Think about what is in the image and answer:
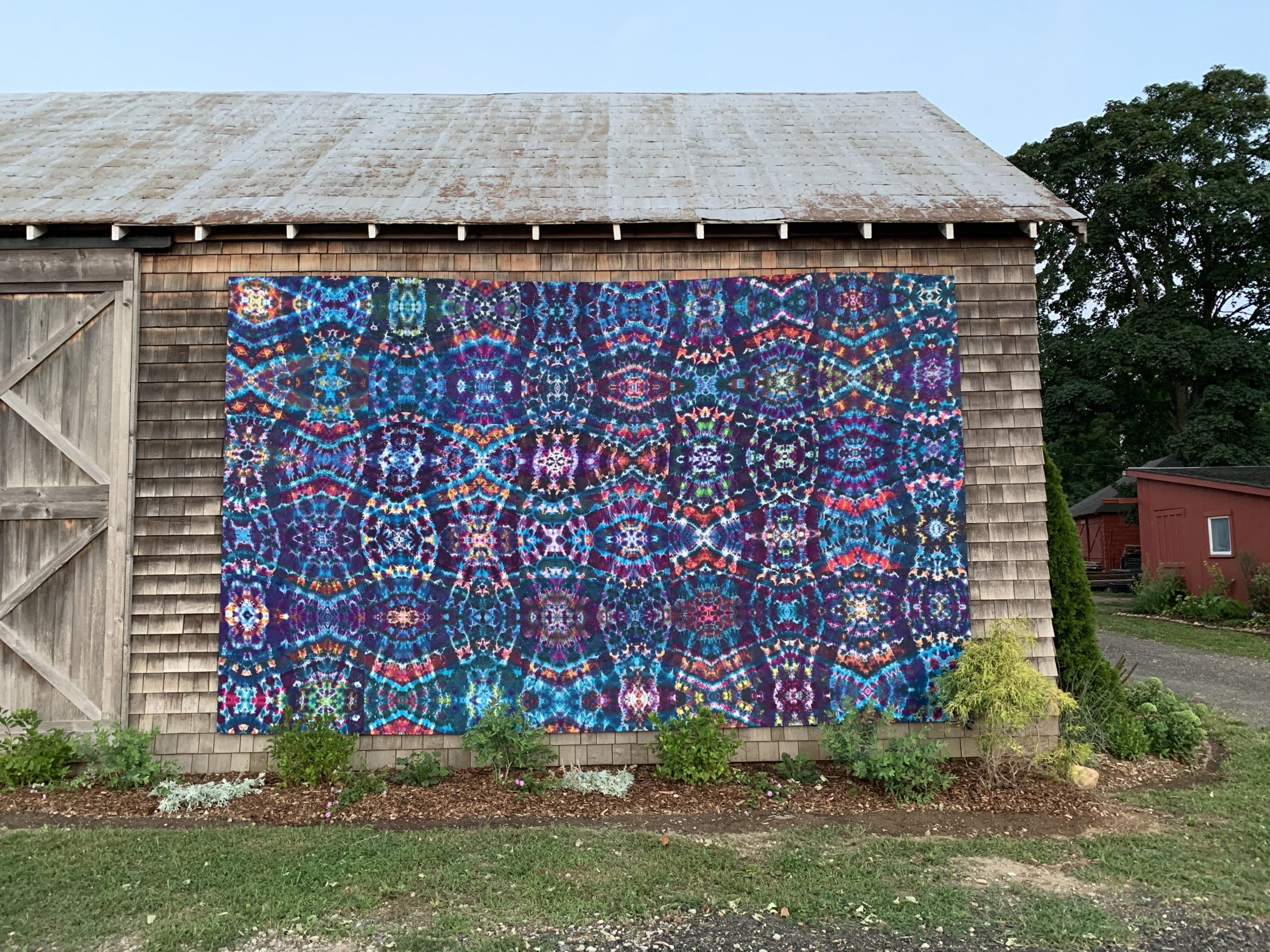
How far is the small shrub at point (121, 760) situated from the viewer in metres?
5.22

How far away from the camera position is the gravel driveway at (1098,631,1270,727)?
25.5 ft

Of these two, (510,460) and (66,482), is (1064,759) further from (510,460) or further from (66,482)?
(66,482)

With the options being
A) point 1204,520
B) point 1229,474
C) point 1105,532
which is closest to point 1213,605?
point 1204,520

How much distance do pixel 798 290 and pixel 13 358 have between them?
5.47 metres

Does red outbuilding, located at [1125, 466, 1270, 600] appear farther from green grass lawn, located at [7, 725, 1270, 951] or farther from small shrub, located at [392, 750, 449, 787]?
small shrub, located at [392, 750, 449, 787]

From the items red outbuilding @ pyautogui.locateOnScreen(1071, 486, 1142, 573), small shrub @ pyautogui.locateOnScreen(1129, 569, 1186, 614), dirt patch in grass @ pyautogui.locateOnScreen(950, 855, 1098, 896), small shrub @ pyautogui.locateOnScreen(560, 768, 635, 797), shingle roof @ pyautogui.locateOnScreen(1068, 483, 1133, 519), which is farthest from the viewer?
red outbuilding @ pyautogui.locateOnScreen(1071, 486, 1142, 573)

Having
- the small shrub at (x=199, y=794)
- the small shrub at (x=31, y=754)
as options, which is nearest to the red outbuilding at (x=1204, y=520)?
the small shrub at (x=199, y=794)

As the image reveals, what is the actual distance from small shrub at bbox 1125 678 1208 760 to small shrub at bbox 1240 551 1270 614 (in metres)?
9.59

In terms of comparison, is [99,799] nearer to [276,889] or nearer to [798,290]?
[276,889]

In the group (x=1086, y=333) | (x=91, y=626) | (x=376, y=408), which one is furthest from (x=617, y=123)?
(x=1086, y=333)

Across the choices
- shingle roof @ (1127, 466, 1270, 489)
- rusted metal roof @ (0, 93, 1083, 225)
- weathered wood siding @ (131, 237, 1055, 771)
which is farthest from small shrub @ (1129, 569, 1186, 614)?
weathered wood siding @ (131, 237, 1055, 771)

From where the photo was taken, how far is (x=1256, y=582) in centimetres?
1384

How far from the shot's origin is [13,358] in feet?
18.6

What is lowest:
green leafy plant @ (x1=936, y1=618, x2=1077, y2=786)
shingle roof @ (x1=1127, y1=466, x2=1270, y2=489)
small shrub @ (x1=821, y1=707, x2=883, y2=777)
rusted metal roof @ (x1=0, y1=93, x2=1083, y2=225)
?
small shrub @ (x1=821, y1=707, x2=883, y2=777)
